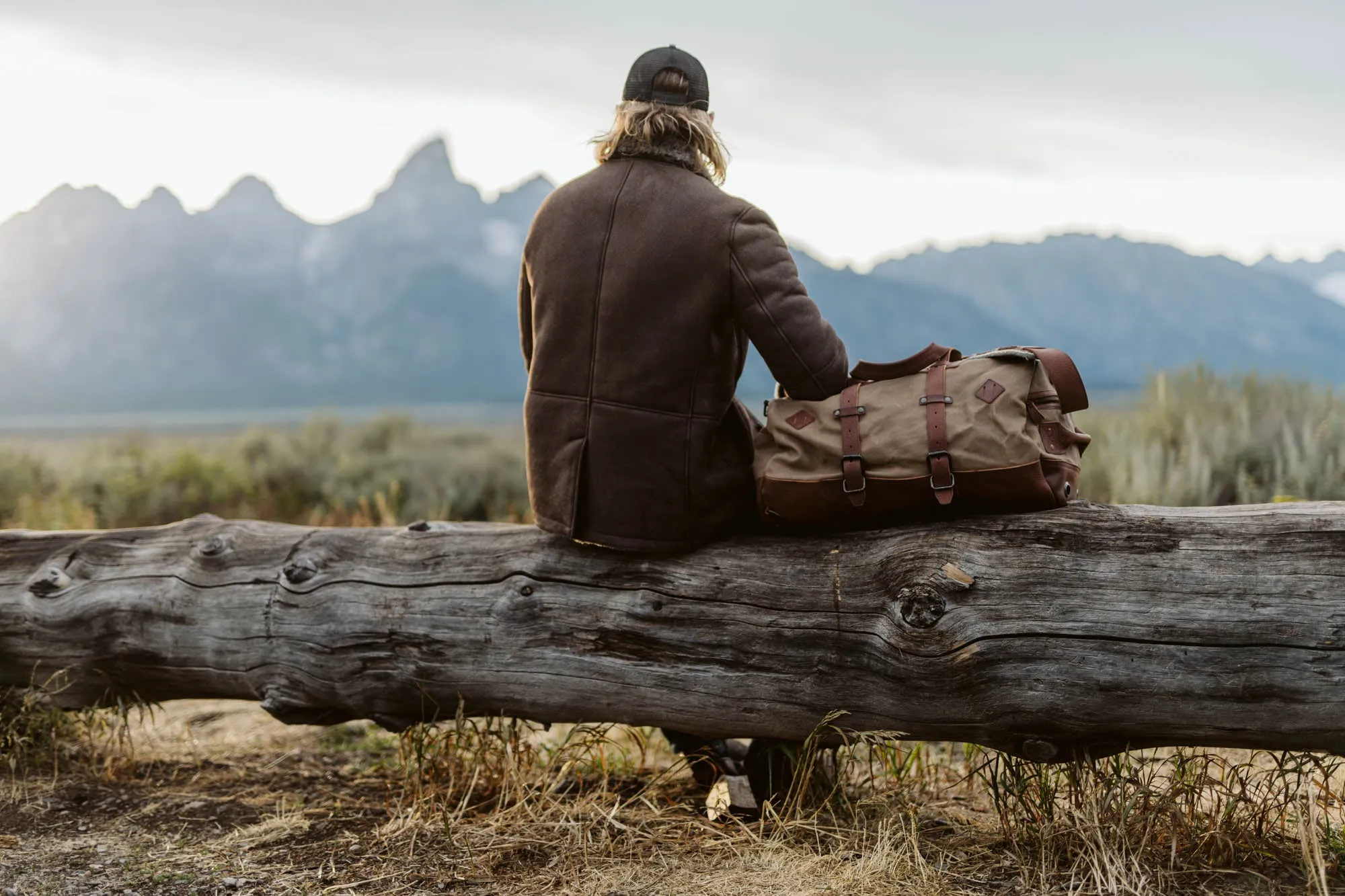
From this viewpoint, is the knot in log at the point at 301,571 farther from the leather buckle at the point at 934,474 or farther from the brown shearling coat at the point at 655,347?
the leather buckle at the point at 934,474

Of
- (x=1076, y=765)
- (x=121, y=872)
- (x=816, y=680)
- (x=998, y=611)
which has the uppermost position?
(x=998, y=611)

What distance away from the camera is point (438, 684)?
354 cm

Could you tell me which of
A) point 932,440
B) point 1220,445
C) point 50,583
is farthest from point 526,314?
point 1220,445

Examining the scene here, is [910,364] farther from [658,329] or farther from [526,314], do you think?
[526,314]

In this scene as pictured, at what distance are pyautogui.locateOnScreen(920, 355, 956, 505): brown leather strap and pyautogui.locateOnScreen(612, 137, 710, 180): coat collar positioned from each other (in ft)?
3.36

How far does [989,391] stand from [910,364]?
28cm

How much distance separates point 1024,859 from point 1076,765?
32cm

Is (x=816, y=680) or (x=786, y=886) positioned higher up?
(x=816, y=680)

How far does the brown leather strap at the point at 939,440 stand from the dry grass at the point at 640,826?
812 millimetres

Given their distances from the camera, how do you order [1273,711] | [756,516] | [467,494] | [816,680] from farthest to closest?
1. [467,494]
2. [756,516]
3. [816,680]
4. [1273,711]

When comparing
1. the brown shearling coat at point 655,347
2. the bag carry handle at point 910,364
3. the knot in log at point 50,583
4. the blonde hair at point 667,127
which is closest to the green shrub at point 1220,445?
the bag carry handle at point 910,364

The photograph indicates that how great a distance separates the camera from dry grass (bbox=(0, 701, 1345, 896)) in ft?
9.38

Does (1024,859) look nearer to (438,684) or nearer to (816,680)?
(816,680)

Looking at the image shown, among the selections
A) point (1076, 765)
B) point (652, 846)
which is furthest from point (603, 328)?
point (1076, 765)
